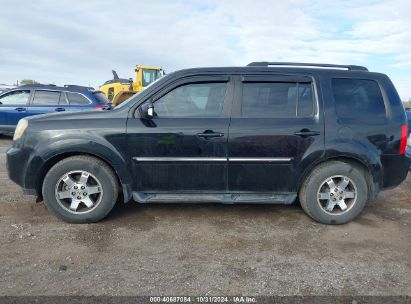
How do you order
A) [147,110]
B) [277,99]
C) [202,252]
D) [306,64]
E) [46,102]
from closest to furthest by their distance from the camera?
1. [202,252]
2. [147,110]
3. [277,99]
4. [306,64]
5. [46,102]

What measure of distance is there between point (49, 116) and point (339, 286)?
3.44 m

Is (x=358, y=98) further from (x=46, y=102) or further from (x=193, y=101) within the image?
(x=46, y=102)

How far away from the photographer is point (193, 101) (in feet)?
12.1

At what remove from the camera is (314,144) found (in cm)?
363

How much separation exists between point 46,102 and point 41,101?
0.16m

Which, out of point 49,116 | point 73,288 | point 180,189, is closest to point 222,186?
point 180,189

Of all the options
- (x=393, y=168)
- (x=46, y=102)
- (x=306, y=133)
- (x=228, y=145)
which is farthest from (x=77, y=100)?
(x=393, y=168)

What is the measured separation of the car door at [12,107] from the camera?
9.16 metres

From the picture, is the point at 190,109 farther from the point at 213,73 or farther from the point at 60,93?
the point at 60,93

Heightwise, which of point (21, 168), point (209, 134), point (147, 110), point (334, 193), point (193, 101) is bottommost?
point (334, 193)

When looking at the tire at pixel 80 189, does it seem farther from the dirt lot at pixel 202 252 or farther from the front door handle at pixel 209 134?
the front door handle at pixel 209 134

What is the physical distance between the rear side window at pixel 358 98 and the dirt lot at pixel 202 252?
135cm

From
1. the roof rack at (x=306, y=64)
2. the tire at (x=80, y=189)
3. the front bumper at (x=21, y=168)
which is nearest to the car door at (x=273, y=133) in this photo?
the roof rack at (x=306, y=64)

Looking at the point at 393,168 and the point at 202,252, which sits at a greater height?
the point at 393,168
